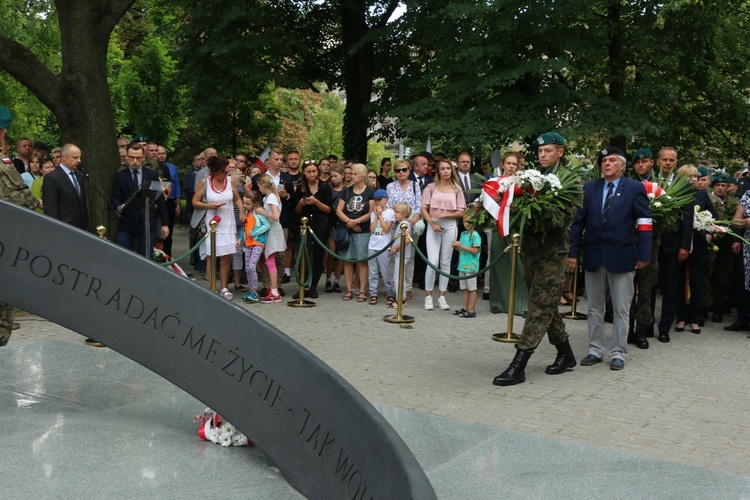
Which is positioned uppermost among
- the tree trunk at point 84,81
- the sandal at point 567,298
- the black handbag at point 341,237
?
the tree trunk at point 84,81

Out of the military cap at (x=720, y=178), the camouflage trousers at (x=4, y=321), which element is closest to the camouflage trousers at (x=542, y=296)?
the camouflage trousers at (x=4, y=321)

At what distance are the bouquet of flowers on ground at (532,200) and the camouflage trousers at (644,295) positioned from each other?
8.59 feet

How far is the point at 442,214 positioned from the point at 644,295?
122 inches

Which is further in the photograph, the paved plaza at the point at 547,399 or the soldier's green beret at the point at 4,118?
the soldier's green beret at the point at 4,118

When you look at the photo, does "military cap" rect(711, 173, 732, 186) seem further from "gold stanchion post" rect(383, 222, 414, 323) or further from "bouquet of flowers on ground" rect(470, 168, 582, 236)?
"bouquet of flowers on ground" rect(470, 168, 582, 236)

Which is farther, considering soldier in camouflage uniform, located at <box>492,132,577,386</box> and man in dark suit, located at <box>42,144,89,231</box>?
man in dark suit, located at <box>42,144,89,231</box>

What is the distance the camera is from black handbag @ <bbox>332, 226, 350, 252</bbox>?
41.2 ft

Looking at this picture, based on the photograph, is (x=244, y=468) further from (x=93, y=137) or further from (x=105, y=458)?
(x=93, y=137)

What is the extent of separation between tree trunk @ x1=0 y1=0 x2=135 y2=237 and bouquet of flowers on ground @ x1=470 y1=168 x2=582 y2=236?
6655mm

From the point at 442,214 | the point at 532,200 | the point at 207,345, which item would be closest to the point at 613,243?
the point at 532,200

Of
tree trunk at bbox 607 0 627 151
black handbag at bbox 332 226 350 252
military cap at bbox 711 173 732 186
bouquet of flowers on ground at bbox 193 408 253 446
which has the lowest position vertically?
bouquet of flowers on ground at bbox 193 408 253 446

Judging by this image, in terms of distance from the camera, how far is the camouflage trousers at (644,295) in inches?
382

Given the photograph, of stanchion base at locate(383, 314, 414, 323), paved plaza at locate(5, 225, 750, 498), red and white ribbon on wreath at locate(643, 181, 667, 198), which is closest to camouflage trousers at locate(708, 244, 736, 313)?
paved plaza at locate(5, 225, 750, 498)

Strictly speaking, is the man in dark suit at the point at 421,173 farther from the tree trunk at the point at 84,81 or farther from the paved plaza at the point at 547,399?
the tree trunk at the point at 84,81
